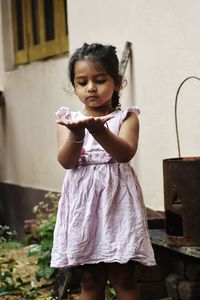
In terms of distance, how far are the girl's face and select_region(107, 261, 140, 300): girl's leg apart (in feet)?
2.46

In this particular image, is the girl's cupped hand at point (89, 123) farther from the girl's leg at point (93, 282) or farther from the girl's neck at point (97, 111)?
the girl's leg at point (93, 282)

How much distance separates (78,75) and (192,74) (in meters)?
1.41

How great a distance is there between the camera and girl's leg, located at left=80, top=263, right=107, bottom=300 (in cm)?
304

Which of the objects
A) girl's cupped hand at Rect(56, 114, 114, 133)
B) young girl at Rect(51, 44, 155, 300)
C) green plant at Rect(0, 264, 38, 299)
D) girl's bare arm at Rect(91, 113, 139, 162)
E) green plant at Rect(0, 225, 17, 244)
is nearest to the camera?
girl's cupped hand at Rect(56, 114, 114, 133)

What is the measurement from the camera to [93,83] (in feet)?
9.66

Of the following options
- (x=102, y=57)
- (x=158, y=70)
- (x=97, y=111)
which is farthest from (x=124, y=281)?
(x=158, y=70)

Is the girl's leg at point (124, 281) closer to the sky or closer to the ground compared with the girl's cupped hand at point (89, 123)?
closer to the ground

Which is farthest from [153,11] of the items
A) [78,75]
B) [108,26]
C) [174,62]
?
[78,75]

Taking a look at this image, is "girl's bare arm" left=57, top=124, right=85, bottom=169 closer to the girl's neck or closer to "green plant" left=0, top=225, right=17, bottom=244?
the girl's neck

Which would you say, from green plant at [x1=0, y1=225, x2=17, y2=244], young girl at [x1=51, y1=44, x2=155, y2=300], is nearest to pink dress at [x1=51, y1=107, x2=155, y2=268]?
young girl at [x1=51, y1=44, x2=155, y2=300]

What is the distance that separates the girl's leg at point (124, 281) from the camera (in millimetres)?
2971

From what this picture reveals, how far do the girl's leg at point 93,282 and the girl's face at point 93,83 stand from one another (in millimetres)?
766

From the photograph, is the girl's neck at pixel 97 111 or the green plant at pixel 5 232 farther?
the green plant at pixel 5 232

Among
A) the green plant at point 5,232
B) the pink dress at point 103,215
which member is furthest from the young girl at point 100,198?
the green plant at point 5,232
